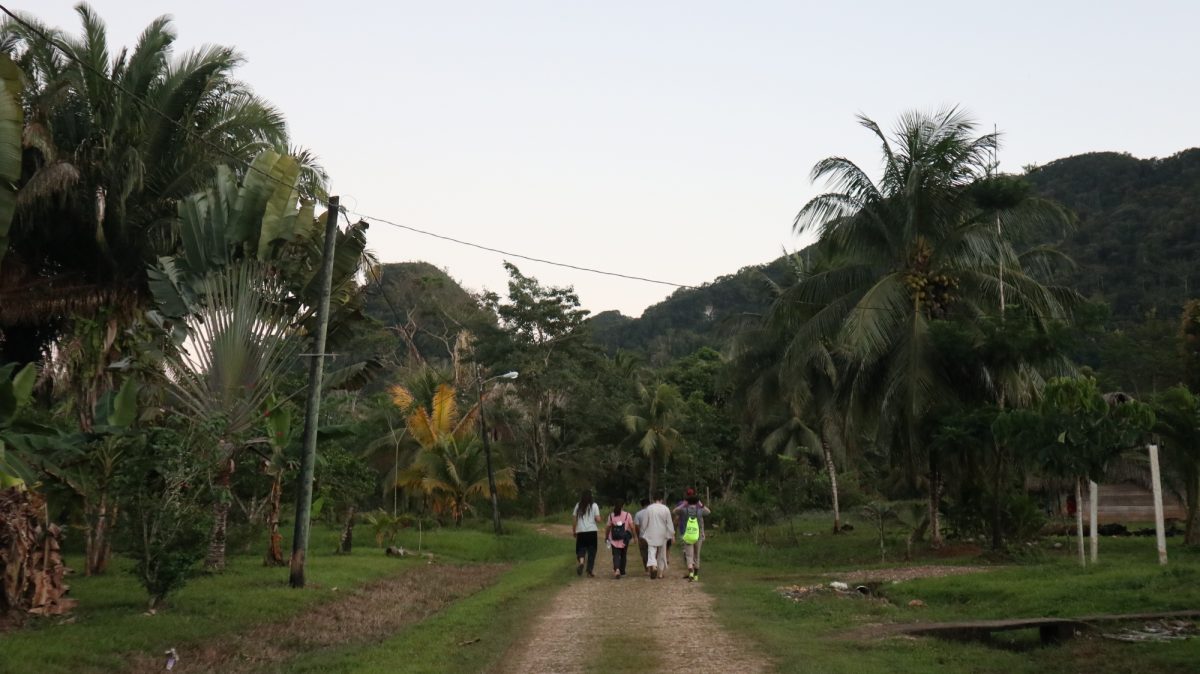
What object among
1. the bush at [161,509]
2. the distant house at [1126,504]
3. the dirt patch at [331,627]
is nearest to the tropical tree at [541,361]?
the distant house at [1126,504]

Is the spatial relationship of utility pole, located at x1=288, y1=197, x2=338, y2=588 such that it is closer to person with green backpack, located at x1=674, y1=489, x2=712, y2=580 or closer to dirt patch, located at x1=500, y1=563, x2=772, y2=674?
dirt patch, located at x1=500, y1=563, x2=772, y2=674

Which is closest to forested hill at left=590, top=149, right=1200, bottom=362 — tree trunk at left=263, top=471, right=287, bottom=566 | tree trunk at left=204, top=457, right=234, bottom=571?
tree trunk at left=263, top=471, right=287, bottom=566

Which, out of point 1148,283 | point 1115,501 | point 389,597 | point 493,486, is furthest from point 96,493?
point 1148,283

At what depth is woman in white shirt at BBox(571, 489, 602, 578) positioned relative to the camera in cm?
1884

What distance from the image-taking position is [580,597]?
1551 cm

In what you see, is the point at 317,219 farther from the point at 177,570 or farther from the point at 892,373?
the point at 892,373

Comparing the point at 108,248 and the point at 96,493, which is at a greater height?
the point at 108,248

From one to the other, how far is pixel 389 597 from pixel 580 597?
144 inches

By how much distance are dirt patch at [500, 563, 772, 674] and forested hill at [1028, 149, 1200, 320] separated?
46662mm

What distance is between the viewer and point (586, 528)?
63.0 feet

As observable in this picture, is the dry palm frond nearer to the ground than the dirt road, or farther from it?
farther from it

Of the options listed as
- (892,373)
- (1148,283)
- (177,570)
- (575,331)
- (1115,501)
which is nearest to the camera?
(177,570)

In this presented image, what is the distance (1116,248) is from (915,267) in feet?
173

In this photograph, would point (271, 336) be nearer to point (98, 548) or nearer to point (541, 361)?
point (98, 548)
